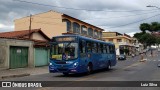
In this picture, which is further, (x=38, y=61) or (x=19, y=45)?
(x=38, y=61)

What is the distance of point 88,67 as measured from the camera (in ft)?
68.9

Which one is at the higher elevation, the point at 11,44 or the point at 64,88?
the point at 11,44

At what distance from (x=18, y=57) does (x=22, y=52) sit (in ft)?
3.49

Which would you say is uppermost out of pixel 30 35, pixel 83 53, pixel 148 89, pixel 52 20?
pixel 52 20

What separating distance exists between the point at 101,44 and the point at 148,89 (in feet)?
38.8

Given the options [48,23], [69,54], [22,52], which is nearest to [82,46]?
[69,54]

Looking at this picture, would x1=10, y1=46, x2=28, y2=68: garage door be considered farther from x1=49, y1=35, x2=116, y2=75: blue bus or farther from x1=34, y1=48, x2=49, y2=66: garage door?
x1=49, y1=35, x2=116, y2=75: blue bus

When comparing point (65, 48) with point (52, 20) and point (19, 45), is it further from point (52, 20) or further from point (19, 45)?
point (52, 20)

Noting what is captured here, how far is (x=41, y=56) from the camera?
34094 mm

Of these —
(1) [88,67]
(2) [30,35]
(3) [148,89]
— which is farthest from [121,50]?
(3) [148,89]

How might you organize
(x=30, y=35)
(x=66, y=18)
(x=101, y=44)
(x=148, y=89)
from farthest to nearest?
(x=66, y=18) < (x=30, y=35) < (x=101, y=44) < (x=148, y=89)

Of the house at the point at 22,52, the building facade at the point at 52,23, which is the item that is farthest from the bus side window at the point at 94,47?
the building facade at the point at 52,23

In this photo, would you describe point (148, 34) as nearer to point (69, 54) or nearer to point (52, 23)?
point (52, 23)

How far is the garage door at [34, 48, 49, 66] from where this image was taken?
3311 centimetres
